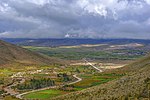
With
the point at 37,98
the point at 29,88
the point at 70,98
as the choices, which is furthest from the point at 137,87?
the point at 29,88

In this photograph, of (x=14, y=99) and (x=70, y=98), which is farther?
(x=14, y=99)

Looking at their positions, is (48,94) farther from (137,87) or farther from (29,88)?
(137,87)

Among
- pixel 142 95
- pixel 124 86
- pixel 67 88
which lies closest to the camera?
pixel 142 95

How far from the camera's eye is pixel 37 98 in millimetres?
141125

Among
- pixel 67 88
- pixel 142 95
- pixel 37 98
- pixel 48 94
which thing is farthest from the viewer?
pixel 67 88

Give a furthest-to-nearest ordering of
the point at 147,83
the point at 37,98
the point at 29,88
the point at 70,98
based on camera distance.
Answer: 1. the point at 29,88
2. the point at 37,98
3. the point at 70,98
4. the point at 147,83

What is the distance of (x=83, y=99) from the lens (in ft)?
322

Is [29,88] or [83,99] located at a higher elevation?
[83,99]

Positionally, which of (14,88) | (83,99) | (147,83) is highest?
(147,83)

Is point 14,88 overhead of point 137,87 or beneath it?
beneath

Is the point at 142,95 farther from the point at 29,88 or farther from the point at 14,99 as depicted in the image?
the point at 29,88

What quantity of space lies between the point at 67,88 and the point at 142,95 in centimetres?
9250

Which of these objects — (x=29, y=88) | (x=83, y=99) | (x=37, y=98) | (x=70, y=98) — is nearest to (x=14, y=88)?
(x=29, y=88)

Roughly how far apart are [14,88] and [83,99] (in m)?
98.3
